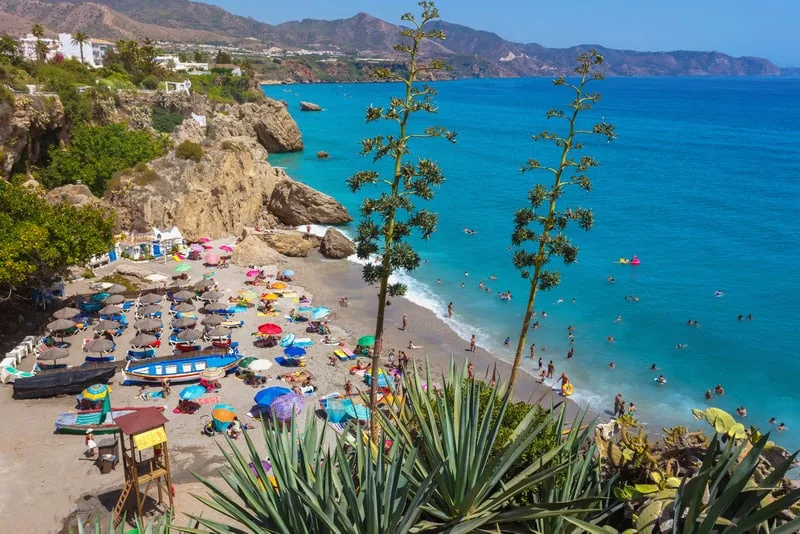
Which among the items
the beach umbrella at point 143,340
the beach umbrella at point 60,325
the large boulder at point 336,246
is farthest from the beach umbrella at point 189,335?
the large boulder at point 336,246

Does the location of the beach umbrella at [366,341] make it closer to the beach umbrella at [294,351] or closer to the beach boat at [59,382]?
the beach umbrella at [294,351]

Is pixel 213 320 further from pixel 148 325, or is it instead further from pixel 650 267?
pixel 650 267

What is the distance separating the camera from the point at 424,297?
34.1m

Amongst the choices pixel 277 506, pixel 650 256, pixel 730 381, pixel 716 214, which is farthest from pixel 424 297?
pixel 716 214

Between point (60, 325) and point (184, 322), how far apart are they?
440 cm

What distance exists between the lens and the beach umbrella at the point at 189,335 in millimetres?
21983

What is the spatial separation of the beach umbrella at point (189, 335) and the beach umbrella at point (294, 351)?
3.37 meters

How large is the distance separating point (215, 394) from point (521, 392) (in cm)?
1182

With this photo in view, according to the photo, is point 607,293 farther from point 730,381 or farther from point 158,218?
point 158,218

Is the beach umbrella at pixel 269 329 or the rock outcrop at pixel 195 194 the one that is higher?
the rock outcrop at pixel 195 194

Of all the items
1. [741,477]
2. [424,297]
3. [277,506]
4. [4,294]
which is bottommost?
[424,297]

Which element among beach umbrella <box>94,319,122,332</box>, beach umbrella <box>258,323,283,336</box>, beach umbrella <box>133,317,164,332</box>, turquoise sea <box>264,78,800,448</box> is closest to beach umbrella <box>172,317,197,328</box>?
beach umbrella <box>133,317,164,332</box>

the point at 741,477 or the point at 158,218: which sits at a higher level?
the point at 741,477

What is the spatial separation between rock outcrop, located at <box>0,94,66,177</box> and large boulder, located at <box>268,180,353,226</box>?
15910 mm
